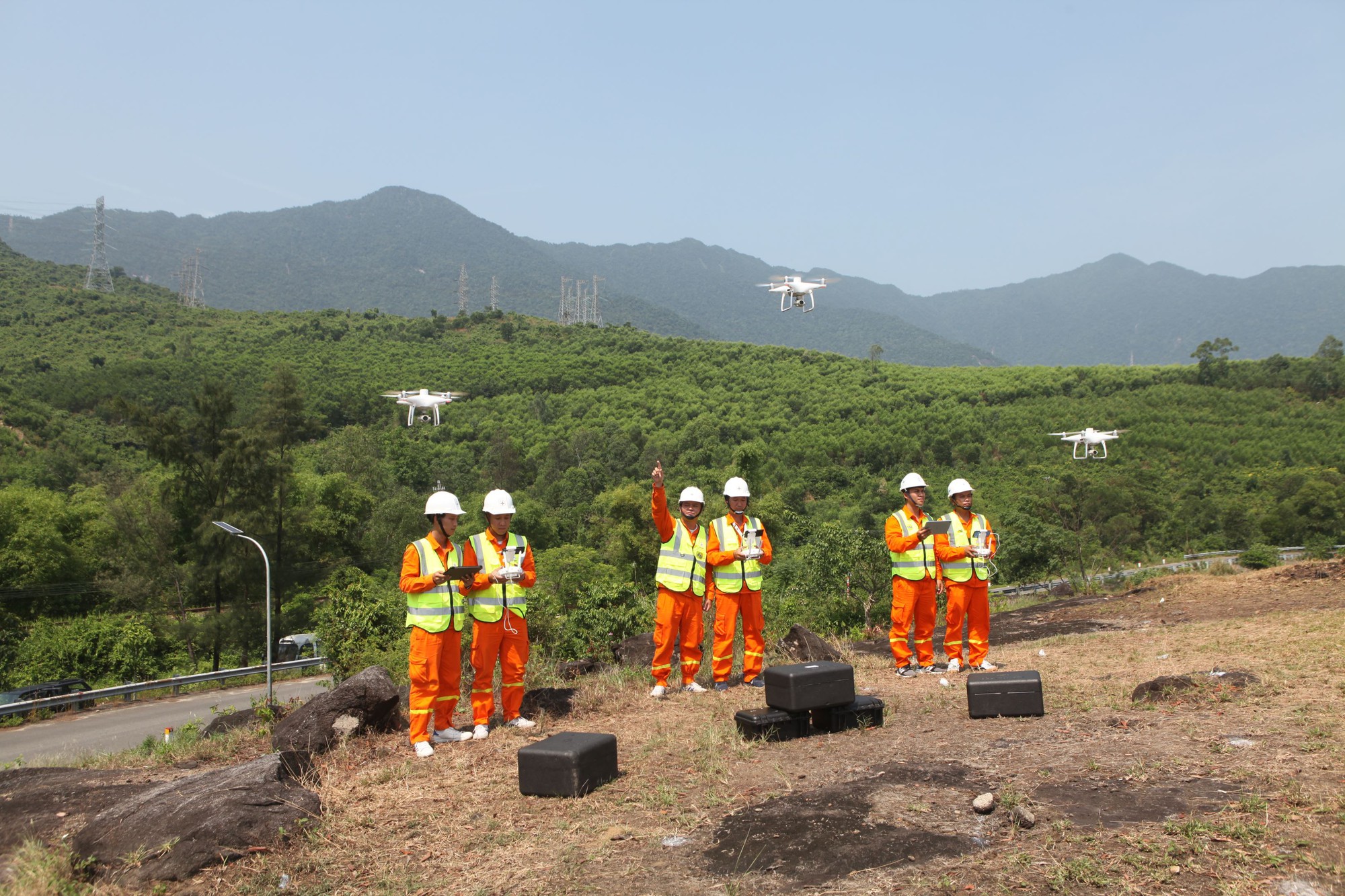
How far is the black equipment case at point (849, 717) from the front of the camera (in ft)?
22.6

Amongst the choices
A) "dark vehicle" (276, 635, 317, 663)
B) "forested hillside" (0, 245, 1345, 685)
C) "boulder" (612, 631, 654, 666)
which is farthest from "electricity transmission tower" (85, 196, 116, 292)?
"boulder" (612, 631, 654, 666)

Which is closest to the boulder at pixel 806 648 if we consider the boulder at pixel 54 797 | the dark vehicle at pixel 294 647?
the boulder at pixel 54 797

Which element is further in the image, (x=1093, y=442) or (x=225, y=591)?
(x=1093, y=442)

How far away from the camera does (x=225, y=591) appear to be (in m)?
38.2

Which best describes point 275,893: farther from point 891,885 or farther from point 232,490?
point 232,490

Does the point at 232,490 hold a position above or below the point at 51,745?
above

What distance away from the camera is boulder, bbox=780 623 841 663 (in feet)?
34.1

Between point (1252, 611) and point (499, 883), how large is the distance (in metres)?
13.8

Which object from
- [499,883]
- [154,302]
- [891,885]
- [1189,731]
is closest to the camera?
[891,885]

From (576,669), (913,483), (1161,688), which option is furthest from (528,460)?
(1161,688)

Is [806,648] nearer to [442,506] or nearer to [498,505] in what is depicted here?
[498,505]

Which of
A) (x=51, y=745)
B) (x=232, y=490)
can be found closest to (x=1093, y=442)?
(x=232, y=490)

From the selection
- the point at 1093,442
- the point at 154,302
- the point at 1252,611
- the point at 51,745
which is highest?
the point at 154,302

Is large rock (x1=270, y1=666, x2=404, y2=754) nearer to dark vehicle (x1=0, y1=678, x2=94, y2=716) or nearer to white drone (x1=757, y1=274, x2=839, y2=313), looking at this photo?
white drone (x1=757, y1=274, x2=839, y2=313)
